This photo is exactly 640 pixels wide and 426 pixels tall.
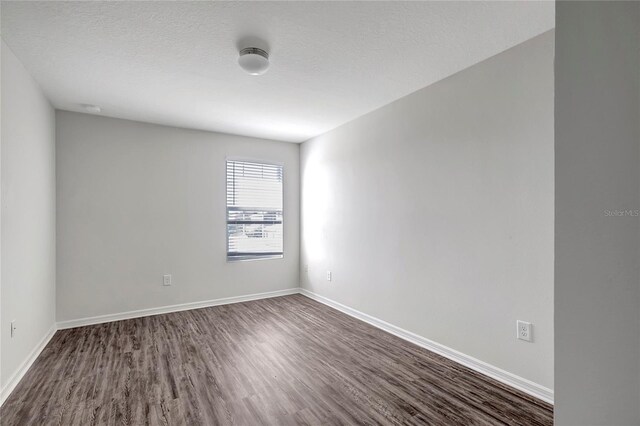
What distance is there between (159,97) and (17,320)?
221 centimetres

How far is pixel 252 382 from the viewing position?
237 cm

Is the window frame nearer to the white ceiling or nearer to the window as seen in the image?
the window

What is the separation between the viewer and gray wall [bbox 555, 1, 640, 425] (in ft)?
2.12

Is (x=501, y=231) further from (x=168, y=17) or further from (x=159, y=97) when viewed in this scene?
(x=159, y=97)

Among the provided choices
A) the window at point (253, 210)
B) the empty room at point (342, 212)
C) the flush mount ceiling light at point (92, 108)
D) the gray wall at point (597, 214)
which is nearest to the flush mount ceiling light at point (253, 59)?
→ the empty room at point (342, 212)

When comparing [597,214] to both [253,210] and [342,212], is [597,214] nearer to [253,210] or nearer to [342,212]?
[342,212]

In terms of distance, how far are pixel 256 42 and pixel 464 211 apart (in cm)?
205

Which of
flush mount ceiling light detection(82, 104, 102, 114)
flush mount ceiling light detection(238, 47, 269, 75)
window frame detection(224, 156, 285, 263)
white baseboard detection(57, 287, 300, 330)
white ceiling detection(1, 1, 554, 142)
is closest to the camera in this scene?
white ceiling detection(1, 1, 554, 142)

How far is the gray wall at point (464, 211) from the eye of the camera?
7.18ft

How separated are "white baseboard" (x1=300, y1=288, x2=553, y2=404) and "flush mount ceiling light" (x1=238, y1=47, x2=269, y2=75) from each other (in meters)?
2.72

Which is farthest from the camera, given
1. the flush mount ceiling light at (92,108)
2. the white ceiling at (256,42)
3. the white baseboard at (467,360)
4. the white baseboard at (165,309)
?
the white baseboard at (165,309)

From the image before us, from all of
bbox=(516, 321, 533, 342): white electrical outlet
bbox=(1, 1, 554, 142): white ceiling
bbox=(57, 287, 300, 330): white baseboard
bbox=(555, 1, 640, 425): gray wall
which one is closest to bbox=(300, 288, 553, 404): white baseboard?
bbox=(516, 321, 533, 342): white electrical outlet

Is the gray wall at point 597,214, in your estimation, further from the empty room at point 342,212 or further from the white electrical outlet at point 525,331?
the white electrical outlet at point 525,331

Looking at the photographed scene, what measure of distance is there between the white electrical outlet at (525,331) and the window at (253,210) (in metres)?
3.40
